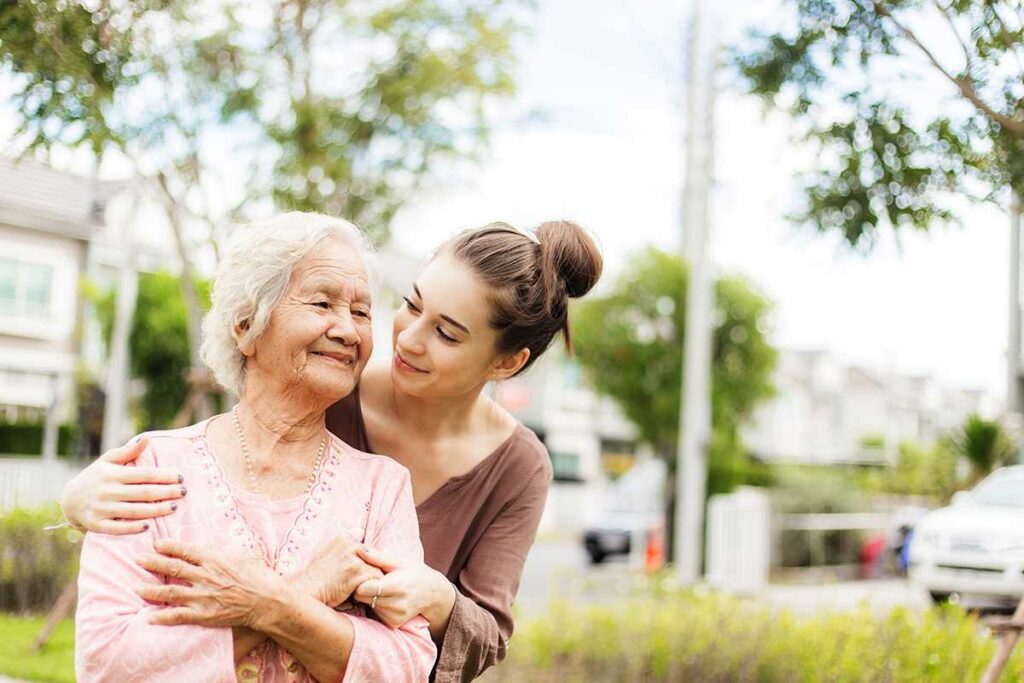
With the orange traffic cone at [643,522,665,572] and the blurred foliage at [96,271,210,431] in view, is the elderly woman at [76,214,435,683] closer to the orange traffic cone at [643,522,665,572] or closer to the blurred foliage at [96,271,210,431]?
the orange traffic cone at [643,522,665,572]

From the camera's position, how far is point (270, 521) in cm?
196

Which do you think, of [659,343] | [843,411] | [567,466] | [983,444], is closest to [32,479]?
[659,343]

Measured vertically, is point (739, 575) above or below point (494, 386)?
below

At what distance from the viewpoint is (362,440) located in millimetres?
2398

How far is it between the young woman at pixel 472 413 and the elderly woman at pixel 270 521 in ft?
0.60

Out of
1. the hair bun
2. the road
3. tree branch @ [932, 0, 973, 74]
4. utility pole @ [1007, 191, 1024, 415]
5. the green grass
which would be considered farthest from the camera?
utility pole @ [1007, 191, 1024, 415]

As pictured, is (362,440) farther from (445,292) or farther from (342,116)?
(342,116)

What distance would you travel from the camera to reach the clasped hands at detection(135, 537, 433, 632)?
5.85 ft

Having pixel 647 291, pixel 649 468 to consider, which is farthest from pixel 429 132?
pixel 649 468

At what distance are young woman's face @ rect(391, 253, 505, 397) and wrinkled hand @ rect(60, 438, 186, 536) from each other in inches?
20.9

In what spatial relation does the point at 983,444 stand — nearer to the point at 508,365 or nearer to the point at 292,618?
the point at 508,365

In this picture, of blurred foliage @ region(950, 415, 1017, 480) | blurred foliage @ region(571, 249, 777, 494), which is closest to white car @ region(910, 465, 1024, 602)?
blurred foliage @ region(950, 415, 1017, 480)

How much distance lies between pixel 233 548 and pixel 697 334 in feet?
30.5

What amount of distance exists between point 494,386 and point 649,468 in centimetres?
2012
